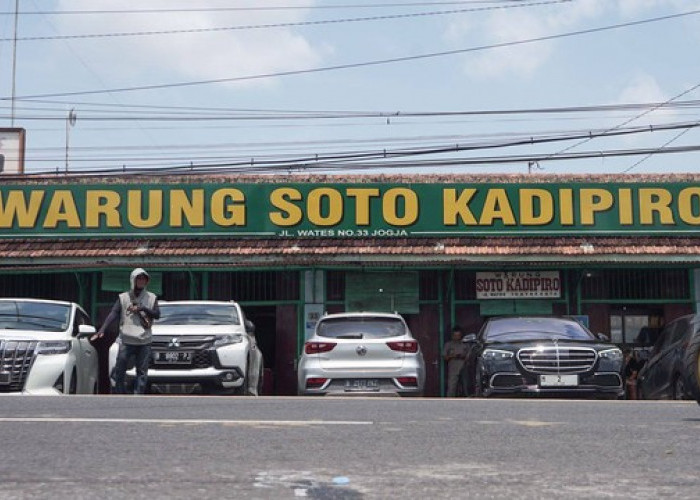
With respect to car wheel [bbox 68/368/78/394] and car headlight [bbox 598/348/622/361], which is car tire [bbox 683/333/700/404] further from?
car wheel [bbox 68/368/78/394]

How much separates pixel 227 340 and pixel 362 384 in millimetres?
1924

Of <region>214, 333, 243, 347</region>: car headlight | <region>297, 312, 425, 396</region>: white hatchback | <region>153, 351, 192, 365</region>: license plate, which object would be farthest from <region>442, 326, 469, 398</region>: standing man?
<region>153, 351, 192, 365</region>: license plate

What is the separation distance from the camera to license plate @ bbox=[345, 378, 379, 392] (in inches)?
499

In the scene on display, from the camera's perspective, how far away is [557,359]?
12.2 m

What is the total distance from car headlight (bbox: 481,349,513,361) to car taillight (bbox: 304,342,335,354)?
2070 mm

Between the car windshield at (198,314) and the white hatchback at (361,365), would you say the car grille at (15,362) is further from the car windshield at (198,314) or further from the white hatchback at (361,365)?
the white hatchback at (361,365)

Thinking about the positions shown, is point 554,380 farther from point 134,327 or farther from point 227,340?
point 134,327

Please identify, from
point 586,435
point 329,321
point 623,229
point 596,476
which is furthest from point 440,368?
point 596,476

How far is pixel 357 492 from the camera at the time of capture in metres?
4.12

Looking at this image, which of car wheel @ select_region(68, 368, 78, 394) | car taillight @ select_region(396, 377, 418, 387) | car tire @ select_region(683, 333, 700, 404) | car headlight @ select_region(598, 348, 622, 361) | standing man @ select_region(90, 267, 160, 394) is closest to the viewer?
car tire @ select_region(683, 333, 700, 404)

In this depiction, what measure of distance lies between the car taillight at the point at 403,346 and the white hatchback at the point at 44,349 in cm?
407

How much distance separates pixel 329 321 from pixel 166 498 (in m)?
9.57

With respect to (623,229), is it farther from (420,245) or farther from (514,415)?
(514,415)

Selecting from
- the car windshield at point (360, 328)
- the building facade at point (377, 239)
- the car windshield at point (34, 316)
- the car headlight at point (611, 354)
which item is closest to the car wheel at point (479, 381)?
the car windshield at point (360, 328)
